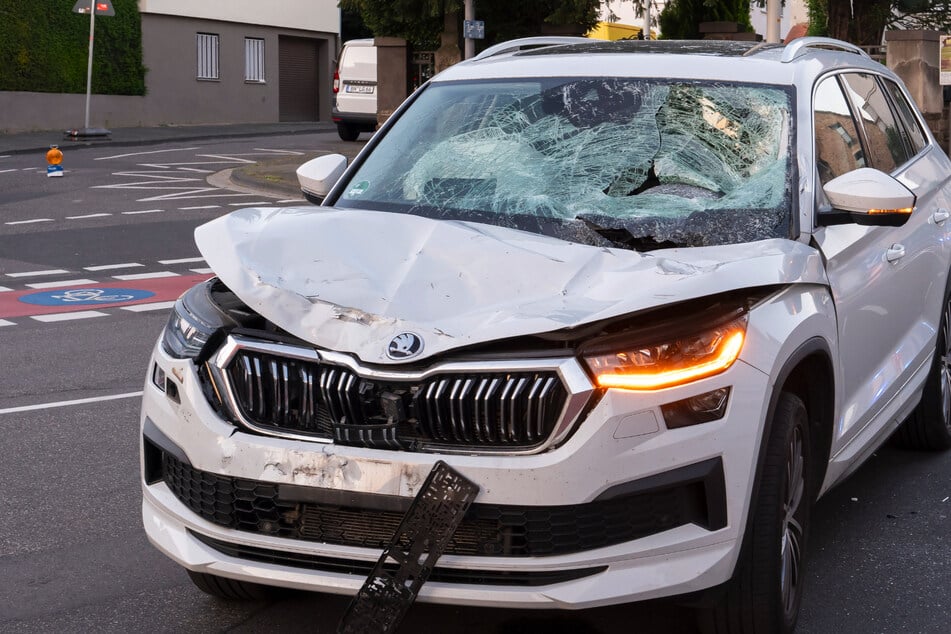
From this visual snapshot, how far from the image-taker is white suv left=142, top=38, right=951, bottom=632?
354cm

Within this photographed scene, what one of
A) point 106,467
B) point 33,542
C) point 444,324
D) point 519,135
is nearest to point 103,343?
point 106,467

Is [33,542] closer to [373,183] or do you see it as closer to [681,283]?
[373,183]

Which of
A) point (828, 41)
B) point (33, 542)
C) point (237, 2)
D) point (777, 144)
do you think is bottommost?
point (33, 542)

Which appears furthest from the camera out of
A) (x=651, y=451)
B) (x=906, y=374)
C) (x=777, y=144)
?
(x=906, y=374)

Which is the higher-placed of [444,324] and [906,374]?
[444,324]

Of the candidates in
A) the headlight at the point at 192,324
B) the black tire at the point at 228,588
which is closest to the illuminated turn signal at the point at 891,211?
the headlight at the point at 192,324

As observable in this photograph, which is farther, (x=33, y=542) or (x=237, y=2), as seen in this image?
(x=237, y=2)

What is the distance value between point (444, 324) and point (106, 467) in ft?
10.3

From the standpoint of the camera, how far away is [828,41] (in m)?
5.85

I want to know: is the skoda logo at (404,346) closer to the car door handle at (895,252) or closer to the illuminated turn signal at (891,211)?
the illuminated turn signal at (891,211)

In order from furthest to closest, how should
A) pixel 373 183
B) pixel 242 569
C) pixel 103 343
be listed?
pixel 103 343 < pixel 373 183 < pixel 242 569

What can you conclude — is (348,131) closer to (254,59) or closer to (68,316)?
(254,59)

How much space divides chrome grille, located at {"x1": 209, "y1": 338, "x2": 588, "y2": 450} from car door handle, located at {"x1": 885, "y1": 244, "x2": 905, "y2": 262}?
83.0 inches

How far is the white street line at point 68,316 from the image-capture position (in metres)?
10.4
